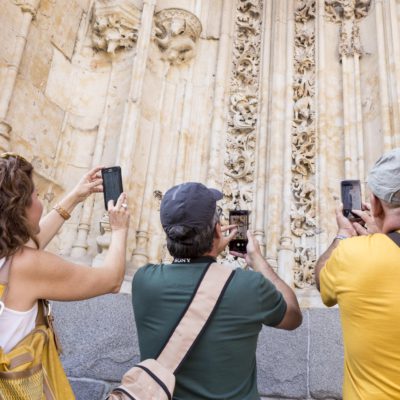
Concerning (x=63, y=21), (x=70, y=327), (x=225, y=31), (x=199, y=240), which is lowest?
(x=70, y=327)

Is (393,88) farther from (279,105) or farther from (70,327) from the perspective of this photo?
(70,327)

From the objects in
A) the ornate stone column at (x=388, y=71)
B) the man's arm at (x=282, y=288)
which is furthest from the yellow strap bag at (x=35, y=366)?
the ornate stone column at (x=388, y=71)

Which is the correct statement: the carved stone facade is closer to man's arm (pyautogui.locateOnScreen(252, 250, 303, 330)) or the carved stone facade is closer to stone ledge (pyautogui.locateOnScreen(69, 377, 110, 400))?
stone ledge (pyautogui.locateOnScreen(69, 377, 110, 400))

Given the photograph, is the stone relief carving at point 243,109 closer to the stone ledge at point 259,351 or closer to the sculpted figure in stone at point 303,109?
the sculpted figure in stone at point 303,109

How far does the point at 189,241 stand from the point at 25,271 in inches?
17.8

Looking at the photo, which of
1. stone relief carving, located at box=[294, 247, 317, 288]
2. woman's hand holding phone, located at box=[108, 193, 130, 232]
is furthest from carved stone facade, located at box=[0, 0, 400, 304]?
woman's hand holding phone, located at box=[108, 193, 130, 232]

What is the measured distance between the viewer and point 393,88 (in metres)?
3.47

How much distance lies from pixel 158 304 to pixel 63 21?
10.5 feet

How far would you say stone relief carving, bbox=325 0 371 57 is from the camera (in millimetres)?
3908

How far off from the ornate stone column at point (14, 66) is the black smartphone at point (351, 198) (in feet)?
7.15

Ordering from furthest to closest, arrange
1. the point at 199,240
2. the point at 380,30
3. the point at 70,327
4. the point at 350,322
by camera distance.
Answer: the point at 380,30 → the point at 70,327 → the point at 199,240 → the point at 350,322

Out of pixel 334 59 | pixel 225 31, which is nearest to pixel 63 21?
pixel 225 31

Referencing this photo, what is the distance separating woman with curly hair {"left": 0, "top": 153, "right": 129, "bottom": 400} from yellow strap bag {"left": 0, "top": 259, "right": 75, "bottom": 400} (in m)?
0.01

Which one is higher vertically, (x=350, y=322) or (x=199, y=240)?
(x=199, y=240)
